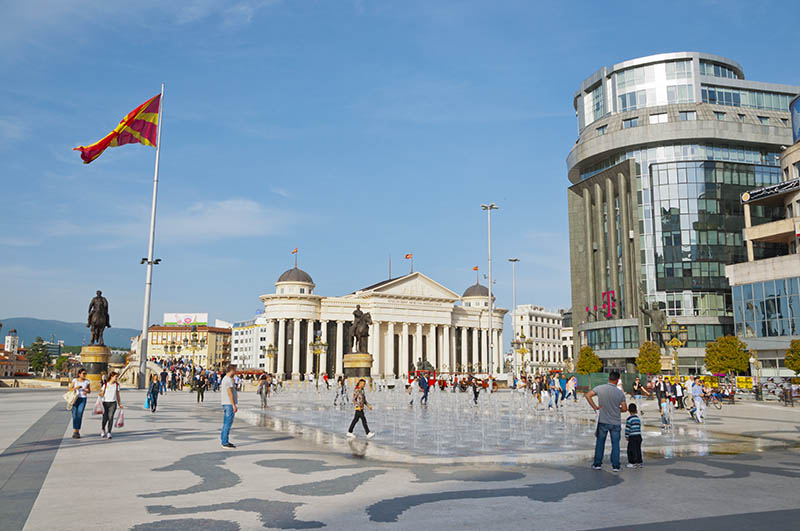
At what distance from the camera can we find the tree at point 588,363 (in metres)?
75.9

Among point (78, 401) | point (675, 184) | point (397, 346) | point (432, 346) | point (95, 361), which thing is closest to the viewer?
point (78, 401)

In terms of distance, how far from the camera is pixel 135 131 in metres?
37.3

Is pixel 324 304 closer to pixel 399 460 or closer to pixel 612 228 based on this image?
pixel 612 228

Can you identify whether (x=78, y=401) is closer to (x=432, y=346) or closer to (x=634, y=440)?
(x=634, y=440)

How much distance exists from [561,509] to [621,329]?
7366 cm

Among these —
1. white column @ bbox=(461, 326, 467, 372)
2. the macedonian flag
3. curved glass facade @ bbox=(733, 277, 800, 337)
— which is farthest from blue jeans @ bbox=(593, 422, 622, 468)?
white column @ bbox=(461, 326, 467, 372)

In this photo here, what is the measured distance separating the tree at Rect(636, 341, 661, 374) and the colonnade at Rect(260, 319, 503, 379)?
45279mm

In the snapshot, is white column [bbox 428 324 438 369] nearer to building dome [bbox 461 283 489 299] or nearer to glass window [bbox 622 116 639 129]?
building dome [bbox 461 283 489 299]

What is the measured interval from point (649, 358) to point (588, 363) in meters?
10.4

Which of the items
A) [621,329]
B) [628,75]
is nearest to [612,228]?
[621,329]

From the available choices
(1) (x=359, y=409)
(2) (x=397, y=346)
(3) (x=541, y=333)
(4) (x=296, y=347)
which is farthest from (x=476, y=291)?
(1) (x=359, y=409)

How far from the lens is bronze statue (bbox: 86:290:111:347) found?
1458 inches

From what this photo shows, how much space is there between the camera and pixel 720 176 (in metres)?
75.4

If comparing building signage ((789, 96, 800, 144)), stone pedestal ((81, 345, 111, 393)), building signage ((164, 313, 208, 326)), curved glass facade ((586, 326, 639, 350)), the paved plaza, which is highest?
building signage ((789, 96, 800, 144))
